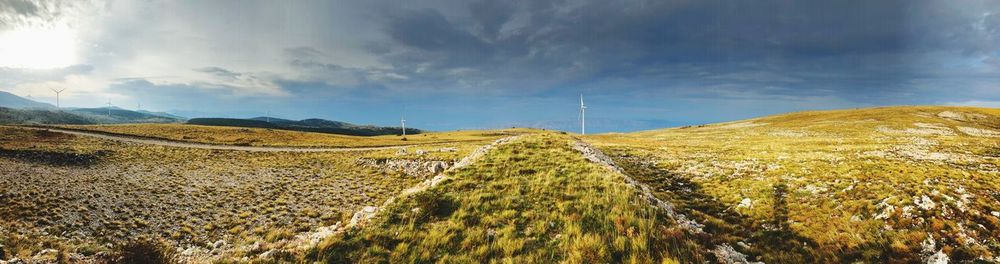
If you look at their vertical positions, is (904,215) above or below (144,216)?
above

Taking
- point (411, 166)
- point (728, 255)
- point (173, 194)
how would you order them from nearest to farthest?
point (728, 255) → point (173, 194) → point (411, 166)

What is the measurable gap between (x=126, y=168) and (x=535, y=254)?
147ft

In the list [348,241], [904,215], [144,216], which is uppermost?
[904,215]

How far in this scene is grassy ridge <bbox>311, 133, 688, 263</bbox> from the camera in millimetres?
12031

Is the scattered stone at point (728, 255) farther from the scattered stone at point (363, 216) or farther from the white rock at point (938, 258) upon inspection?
the scattered stone at point (363, 216)

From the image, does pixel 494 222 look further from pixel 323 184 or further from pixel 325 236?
pixel 323 184

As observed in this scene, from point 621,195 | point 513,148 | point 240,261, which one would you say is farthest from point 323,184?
point 621,195

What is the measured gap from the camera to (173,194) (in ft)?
89.8

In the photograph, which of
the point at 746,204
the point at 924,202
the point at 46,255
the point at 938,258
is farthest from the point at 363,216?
the point at 924,202

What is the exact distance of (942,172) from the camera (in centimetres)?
1873

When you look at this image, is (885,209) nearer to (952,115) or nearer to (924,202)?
(924,202)

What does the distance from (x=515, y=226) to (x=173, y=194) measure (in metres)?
27.8

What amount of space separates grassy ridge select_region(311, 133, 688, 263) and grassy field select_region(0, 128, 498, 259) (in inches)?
157

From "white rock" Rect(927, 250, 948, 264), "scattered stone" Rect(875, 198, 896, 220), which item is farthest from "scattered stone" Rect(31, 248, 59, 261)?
"scattered stone" Rect(875, 198, 896, 220)
